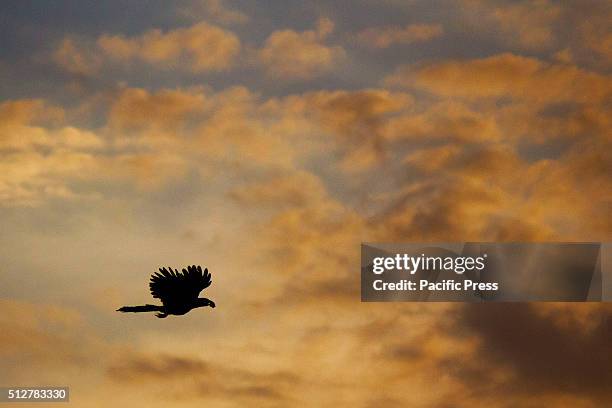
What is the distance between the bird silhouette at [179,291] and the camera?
39.1 metres

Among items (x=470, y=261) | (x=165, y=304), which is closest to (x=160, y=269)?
(x=165, y=304)

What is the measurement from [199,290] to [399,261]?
1772 cm

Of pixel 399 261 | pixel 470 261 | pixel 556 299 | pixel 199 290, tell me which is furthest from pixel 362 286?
pixel 199 290

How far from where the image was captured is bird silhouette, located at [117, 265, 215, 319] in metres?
39.1

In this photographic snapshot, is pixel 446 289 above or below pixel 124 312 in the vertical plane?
above

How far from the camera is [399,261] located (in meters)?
54.9

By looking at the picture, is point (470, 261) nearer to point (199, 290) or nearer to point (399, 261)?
point (399, 261)

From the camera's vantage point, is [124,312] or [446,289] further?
[446,289]

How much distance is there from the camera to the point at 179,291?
39.4m

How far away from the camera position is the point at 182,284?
129ft

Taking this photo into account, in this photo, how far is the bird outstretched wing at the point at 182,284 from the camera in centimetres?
3900

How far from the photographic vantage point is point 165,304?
39594mm

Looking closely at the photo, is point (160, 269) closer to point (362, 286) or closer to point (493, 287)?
point (362, 286)

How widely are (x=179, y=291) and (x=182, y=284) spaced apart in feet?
1.13
